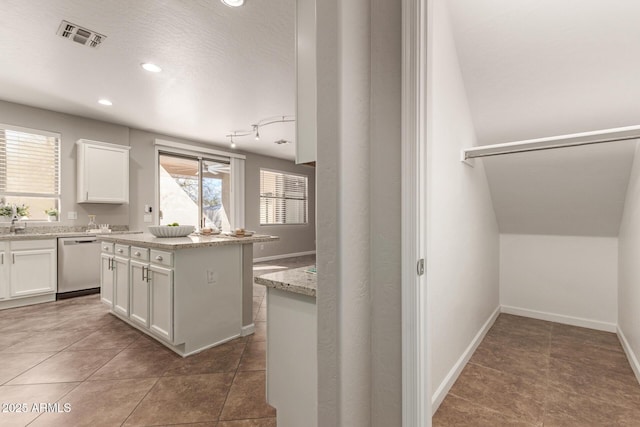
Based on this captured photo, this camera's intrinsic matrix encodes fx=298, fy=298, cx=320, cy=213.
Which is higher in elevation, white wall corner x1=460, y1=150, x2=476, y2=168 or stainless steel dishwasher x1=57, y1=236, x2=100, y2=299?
white wall corner x1=460, y1=150, x2=476, y2=168

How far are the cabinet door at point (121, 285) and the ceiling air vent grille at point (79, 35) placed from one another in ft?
6.49

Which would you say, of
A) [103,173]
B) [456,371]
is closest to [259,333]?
[456,371]

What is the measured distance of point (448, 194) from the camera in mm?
1813

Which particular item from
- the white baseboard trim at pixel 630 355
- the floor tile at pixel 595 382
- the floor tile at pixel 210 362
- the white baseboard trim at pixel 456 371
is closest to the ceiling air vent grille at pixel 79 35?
the floor tile at pixel 210 362

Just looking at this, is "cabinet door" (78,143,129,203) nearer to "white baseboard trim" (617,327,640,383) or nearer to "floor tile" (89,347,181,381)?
"floor tile" (89,347,181,381)

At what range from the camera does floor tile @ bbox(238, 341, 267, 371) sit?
2.27m

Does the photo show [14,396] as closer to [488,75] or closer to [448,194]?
[448,194]

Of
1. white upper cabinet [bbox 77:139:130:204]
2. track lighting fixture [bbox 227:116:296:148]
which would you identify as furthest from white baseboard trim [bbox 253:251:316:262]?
white upper cabinet [bbox 77:139:130:204]

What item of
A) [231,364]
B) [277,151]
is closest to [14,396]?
[231,364]

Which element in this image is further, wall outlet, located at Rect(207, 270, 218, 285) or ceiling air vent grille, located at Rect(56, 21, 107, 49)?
wall outlet, located at Rect(207, 270, 218, 285)

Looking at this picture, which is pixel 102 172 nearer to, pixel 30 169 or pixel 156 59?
pixel 30 169

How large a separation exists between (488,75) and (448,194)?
0.93 m

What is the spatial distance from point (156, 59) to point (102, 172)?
2599 millimetres

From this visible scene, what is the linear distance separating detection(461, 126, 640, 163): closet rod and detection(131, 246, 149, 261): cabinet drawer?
8.92 feet
